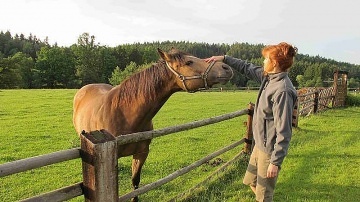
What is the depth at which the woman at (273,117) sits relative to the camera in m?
2.83

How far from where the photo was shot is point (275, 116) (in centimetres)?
288

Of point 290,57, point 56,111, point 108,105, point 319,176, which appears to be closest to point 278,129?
point 290,57

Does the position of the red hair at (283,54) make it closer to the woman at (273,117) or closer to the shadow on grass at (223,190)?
the woman at (273,117)

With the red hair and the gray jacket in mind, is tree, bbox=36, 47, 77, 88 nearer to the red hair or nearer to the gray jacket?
the gray jacket

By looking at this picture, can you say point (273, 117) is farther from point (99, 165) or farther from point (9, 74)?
point (9, 74)

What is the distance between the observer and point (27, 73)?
59.1 metres

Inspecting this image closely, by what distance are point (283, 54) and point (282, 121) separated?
0.62 metres

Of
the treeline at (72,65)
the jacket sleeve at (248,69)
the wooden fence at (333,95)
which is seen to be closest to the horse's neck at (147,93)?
the jacket sleeve at (248,69)

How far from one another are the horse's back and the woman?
2115 mm

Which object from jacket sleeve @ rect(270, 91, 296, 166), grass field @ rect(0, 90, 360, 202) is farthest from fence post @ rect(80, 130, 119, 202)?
grass field @ rect(0, 90, 360, 202)

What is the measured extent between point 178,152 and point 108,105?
12.8 ft

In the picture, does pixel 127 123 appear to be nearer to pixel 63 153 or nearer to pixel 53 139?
pixel 63 153

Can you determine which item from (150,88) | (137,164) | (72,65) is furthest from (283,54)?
(72,65)

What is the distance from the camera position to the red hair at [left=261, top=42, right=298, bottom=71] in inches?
112
